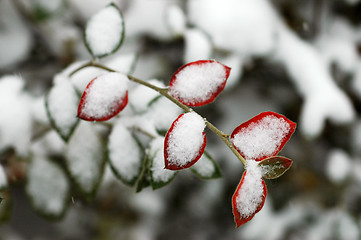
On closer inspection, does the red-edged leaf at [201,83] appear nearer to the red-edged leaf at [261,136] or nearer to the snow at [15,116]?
the red-edged leaf at [261,136]

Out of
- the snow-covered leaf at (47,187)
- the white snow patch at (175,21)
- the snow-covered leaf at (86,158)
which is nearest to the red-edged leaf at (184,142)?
the snow-covered leaf at (86,158)

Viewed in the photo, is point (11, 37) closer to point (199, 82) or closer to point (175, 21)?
point (175, 21)

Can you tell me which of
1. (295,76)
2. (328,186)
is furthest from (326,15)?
(328,186)

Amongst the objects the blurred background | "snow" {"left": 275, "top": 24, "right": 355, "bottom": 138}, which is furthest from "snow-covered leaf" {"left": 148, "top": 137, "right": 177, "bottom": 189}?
"snow" {"left": 275, "top": 24, "right": 355, "bottom": 138}

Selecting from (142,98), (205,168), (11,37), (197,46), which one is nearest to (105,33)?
(142,98)

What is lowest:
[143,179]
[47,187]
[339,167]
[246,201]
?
[339,167]

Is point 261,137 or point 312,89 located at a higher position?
point 261,137

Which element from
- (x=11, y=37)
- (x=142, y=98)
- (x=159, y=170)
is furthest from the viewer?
(x=11, y=37)

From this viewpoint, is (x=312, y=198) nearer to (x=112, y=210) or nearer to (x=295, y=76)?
(x=295, y=76)
